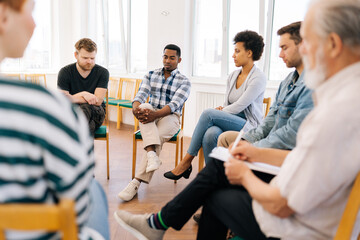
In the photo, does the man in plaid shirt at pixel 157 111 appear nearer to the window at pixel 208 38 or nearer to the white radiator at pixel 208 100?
the white radiator at pixel 208 100

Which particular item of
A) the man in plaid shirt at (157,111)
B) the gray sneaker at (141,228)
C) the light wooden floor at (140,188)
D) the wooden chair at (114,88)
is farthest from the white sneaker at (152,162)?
the wooden chair at (114,88)

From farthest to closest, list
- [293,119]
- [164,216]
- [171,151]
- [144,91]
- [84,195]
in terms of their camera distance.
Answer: [171,151]
[144,91]
[293,119]
[164,216]
[84,195]

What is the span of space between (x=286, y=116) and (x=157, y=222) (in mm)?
990

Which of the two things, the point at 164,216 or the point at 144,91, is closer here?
the point at 164,216

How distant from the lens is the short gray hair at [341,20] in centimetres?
83

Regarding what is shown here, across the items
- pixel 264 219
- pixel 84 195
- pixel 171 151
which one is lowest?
pixel 171 151

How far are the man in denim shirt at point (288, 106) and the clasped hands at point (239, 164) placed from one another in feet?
1.48

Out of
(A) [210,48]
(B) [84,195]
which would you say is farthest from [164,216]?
(A) [210,48]

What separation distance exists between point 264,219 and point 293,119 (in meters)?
0.81

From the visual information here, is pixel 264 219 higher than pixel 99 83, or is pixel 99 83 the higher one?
pixel 99 83

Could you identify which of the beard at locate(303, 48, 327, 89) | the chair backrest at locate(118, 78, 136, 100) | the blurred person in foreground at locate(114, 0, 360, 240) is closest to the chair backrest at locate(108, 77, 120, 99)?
the chair backrest at locate(118, 78, 136, 100)

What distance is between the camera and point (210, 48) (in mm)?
4699

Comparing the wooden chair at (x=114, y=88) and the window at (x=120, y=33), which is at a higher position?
the window at (x=120, y=33)

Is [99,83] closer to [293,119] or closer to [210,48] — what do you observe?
[293,119]
